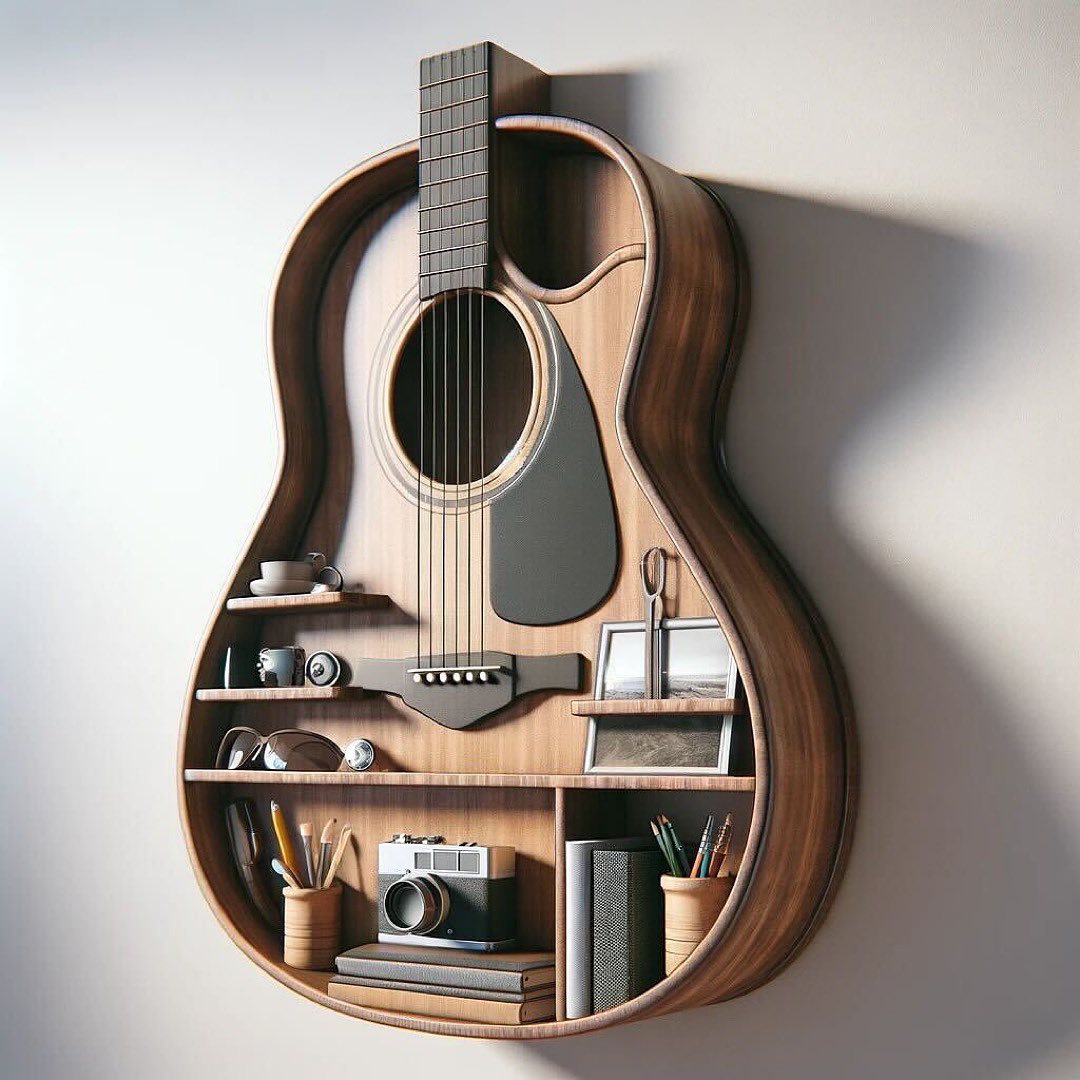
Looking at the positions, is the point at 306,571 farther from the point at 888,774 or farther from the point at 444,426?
the point at 888,774

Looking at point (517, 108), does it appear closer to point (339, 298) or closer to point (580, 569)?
point (339, 298)

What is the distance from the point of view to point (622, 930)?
1.45 metres

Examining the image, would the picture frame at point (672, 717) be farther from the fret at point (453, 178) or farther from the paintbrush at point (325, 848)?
the fret at point (453, 178)

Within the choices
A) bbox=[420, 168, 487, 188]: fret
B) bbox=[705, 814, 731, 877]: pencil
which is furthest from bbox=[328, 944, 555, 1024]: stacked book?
bbox=[420, 168, 487, 188]: fret

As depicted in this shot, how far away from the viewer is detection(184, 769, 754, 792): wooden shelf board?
1.41 m

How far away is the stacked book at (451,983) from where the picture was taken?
4.93ft

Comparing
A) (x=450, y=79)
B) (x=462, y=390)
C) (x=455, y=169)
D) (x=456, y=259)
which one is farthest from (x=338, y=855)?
(x=450, y=79)

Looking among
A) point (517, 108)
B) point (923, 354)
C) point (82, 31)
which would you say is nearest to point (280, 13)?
point (82, 31)

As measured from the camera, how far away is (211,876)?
5.85 feet

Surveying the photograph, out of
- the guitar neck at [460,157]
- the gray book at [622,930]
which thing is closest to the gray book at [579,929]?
the gray book at [622,930]

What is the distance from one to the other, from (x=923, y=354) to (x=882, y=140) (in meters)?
0.25

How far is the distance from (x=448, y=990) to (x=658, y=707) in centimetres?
39

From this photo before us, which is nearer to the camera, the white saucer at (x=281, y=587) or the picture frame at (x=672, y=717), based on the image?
the picture frame at (x=672, y=717)

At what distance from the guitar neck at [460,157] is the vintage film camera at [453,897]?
647mm
